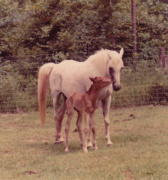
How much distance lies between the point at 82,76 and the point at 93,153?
163 cm

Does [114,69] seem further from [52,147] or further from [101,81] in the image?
[52,147]

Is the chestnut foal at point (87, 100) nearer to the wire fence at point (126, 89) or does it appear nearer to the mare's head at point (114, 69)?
the mare's head at point (114, 69)

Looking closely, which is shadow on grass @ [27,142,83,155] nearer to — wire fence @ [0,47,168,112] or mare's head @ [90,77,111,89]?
mare's head @ [90,77,111,89]

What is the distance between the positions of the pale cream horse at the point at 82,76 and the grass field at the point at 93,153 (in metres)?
0.62

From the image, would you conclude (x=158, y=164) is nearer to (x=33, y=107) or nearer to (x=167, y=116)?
(x=167, y=116)

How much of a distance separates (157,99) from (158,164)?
24.3 ft

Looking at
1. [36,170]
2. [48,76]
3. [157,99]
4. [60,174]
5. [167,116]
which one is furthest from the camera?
[157,99]

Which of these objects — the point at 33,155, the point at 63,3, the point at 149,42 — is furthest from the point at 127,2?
the point at 33,155

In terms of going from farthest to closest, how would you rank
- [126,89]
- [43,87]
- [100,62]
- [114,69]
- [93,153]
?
[126,89] < [43,87] < [100,62] < [114,69] < [93,153]

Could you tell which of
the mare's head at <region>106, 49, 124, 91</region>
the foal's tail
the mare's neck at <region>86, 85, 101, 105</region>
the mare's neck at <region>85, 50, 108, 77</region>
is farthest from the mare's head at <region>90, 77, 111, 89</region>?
the foal's tail

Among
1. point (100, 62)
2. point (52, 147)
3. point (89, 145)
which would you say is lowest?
point (52, 147)

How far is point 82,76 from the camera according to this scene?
24.8 ft

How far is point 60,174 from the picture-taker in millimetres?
5324

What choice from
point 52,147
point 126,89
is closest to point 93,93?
point 52,147
